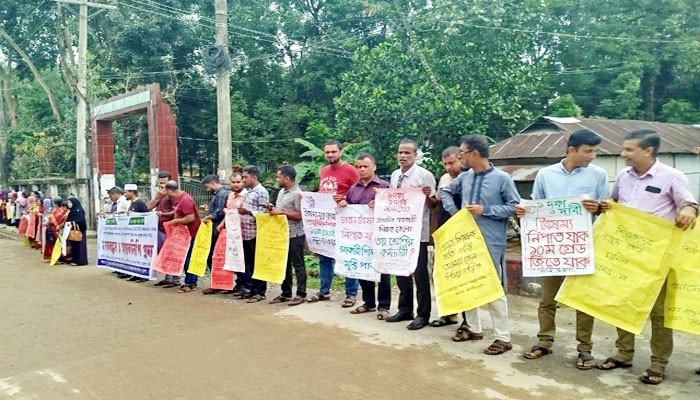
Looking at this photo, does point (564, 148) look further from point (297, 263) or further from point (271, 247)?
point (271, 247)

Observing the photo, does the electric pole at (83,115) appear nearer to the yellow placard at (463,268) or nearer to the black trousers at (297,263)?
the black trousers at (297,263)

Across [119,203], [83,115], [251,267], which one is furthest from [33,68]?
[251,267]

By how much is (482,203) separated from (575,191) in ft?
2.45

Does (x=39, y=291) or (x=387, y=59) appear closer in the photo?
(x=39, y=291)

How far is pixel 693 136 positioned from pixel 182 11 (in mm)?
18465

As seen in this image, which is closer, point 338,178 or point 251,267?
point 338,178

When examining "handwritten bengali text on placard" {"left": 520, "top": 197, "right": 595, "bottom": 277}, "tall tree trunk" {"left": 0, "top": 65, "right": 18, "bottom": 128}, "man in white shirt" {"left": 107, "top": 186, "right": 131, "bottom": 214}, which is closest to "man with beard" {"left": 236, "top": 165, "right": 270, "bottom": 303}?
"handwritten bengali text on placard" {"left": 520, "top": 197, "right": 595, "bottom": 277}

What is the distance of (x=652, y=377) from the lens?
3949 mm

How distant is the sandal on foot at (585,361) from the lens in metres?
4.27

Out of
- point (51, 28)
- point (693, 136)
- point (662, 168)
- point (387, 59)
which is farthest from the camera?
point (51, 28)

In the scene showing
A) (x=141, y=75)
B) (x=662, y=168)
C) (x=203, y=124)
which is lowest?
(x=662, y=168)

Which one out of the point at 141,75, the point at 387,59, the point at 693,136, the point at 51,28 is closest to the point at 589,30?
the point at 693,136

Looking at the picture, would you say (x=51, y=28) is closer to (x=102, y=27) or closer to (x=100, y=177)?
(x=102, y=27)

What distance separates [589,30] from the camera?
870 inches
